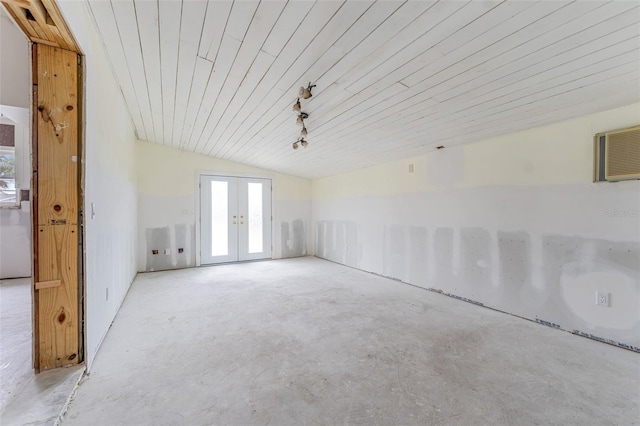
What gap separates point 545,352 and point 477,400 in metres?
1.06

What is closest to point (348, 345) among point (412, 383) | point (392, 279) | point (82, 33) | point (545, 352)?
point (412, 383)

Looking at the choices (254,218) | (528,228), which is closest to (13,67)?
(254,218)

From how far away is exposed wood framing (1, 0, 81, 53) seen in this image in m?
1.24

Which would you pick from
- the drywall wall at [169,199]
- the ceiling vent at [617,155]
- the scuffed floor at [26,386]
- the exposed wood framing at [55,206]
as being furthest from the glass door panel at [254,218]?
the ceiling vent at [617,155]

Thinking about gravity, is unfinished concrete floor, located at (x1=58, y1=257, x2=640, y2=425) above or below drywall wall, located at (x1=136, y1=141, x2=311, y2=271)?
below

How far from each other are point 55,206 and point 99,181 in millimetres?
525

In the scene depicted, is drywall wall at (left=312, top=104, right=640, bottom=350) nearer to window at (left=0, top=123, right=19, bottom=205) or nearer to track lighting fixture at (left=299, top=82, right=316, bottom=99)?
track lighting fixture at (left=299, top=82, right=316, bottom=99)

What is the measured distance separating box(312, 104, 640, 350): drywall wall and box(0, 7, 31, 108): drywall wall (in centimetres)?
445

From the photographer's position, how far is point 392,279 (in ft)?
14.3

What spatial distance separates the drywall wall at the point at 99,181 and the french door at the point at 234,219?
7.75 ft

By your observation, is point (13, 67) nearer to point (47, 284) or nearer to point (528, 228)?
point (47, 284)

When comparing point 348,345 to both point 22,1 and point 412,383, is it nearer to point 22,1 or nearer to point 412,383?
point 412,383

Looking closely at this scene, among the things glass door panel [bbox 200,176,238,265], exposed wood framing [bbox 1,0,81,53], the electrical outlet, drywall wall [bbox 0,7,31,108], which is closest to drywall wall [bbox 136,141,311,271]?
glass door panel [bbox 200,176,238,265]

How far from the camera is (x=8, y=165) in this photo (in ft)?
13.4
